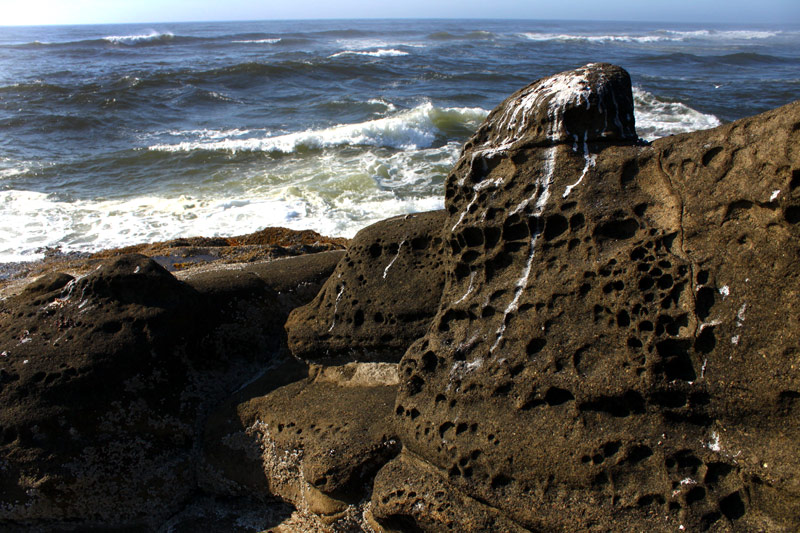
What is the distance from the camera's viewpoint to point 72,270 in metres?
5.24

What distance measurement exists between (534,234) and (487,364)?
2.07ft

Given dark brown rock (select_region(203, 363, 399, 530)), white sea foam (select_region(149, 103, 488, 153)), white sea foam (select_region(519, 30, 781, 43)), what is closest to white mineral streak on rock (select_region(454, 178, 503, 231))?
dark brown rock (select_region(203, 363, 399, 530))

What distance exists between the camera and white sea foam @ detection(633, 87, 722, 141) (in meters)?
12.9

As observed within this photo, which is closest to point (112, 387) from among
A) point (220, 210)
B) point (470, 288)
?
point (470, 288)

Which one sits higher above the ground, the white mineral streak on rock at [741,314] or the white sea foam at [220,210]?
the white mineral streak on rock at [741,314]

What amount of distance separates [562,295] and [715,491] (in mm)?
873

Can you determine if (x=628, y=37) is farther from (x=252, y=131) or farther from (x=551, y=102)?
(x=551, y=102)

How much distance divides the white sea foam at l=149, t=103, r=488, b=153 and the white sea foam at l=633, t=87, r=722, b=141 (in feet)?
13.7

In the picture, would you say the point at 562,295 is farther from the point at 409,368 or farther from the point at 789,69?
the point at 789,69

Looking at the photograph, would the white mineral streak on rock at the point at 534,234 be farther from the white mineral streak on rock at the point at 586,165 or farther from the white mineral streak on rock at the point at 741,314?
the white mineral streak on rock at the point at 741,314

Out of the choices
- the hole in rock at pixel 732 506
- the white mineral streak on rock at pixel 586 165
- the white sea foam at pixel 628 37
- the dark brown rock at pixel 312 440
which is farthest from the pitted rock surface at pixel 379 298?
the white sea foam at pixel 628 37

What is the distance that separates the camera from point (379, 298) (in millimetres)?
3209

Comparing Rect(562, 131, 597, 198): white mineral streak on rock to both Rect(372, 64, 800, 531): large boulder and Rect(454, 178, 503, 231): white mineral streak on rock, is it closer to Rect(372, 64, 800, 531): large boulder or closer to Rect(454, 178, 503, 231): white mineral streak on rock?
Rect(372, 64, 800, 531): large boulder

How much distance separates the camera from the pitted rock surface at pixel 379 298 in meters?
3.12
